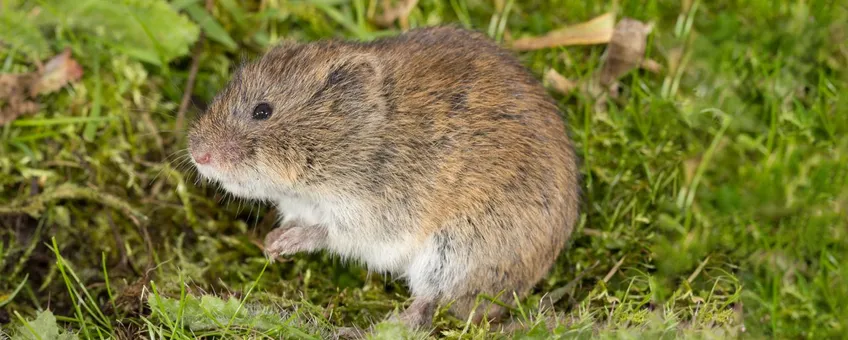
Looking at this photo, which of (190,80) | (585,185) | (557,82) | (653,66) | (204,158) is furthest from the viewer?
(653,66)

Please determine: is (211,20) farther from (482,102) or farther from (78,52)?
(482,102)

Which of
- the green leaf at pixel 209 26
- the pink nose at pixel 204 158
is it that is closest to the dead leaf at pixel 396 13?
the green leaf at pixel 209 26

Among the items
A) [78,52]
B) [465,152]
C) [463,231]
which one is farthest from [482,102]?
[78,52]

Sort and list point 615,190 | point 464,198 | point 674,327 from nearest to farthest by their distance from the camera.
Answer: point 674,327 → point 464,198 → point 615,190

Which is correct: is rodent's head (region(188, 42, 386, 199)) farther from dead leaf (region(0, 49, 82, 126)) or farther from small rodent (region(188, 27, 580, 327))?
dead leaf (region(0, 49, 82, 126))

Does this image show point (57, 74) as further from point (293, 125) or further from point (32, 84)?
point (293, 125)

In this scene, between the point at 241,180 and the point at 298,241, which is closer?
the point at 241,180

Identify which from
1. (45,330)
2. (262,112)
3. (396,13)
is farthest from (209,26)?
(45,330)

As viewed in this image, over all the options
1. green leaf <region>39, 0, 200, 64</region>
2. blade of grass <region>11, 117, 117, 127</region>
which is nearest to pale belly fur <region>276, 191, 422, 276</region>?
blade of grass <region>11, 117, 117, 127</region>
